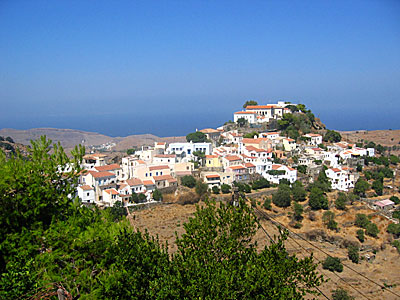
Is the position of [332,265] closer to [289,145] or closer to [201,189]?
[201,189]

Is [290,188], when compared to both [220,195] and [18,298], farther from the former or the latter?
[18,298]

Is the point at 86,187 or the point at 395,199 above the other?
the point at 86,187

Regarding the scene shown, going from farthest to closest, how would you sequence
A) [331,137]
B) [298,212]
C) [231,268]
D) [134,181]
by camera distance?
1. [331,137]
2. [134,181]
3. [298,212]
4. [231,268]

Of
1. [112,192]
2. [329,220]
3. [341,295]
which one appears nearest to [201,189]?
[112,192]

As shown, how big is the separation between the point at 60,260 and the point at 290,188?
24435 mm

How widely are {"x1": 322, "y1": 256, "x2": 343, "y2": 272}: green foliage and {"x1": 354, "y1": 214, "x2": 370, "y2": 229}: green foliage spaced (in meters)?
6.46

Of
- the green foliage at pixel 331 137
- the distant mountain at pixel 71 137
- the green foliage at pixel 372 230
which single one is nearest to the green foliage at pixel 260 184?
the green foliage at pixel 372 230

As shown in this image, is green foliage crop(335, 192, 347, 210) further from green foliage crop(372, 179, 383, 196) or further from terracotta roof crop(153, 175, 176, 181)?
terracotta roof crop(153, 175, 176, 181)

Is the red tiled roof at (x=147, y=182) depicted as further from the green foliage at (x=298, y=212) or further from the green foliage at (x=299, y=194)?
the green foliage at (x=299, y=194)

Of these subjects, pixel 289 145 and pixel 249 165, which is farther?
pixel 289 145

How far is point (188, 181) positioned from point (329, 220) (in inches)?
425

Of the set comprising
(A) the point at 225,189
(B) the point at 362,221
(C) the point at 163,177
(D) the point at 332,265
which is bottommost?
(D) the point at 332,265

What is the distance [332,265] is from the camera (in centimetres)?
1933

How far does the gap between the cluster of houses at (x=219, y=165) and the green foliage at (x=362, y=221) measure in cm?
522
